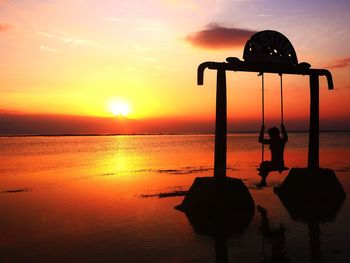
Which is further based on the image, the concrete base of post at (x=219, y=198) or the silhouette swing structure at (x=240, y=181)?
the silhouette swing structure at (x=240, y=181)

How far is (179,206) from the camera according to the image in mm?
12555

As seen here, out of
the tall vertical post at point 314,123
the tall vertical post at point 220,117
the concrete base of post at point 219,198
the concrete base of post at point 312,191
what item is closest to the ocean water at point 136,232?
the concrete base of post at point 312,191

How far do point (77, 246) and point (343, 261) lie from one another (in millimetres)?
5738

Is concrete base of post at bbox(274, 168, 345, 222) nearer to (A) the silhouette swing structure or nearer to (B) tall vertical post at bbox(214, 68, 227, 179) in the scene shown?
(A) the silhouette swing structure

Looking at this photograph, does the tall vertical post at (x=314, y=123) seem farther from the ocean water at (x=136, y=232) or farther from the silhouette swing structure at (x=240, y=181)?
the ocean water at (x=136, y=232)

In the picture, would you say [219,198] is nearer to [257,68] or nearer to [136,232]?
[136,232]

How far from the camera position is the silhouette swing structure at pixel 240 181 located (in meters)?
11.2

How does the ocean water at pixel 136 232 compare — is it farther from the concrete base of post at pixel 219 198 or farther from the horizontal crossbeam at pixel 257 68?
the horizontal crossbeam at pixel 257 68

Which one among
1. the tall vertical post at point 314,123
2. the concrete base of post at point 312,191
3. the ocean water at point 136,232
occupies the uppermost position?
the tall vertical post at point 314,123

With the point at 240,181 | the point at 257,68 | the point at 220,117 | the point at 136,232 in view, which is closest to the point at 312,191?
the point at 240,181

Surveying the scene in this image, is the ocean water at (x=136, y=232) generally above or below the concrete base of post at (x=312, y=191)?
below

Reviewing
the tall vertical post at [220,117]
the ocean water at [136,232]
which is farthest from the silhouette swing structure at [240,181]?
the ocean water at [136,232]

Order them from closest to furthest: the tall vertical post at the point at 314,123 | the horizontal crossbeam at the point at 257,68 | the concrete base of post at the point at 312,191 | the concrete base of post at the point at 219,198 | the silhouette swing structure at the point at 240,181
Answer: the concrete base of post at the point at 219,198
the silhouette swing structure at the point at 240,181
the horizontal crossbeam at the point at 257,68
the concrete base of post at the point at 312,191
the tall vertical post at the point at 314,123

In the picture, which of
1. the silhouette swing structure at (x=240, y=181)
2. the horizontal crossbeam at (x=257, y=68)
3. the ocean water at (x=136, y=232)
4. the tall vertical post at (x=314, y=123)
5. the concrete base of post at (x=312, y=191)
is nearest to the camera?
the ocean water at (x=136, y=232)
